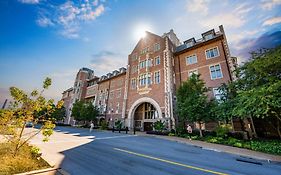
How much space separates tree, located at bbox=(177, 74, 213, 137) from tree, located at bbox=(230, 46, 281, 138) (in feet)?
12.1

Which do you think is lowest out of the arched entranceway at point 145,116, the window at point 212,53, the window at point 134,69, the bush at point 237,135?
the bush at point 237,135

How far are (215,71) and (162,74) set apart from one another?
9.31m

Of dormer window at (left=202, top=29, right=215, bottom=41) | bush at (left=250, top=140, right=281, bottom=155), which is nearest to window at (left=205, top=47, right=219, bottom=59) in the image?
dormer window at (left=202, top=29, right=215, bottom=41)

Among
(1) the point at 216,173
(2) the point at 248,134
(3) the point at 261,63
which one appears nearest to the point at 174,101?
(2) the point at 248,134

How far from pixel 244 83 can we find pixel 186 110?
22.9 ft

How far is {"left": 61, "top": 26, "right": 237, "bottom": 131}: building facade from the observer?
2272cm

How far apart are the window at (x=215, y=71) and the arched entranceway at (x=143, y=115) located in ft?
38.9

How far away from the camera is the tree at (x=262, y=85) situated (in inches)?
392

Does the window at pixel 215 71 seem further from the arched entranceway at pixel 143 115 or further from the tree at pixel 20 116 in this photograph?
the tree at pixel 20 116

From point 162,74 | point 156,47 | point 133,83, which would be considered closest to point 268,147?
point 162,74

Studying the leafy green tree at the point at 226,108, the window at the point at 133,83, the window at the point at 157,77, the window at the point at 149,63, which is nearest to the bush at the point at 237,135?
the leafy green tree at the point at 226,108

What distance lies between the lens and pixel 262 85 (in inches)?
459

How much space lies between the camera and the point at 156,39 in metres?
31.1

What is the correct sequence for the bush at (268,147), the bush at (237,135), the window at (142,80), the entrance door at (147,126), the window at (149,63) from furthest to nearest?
the window at (149,63) < the window at (142,80) < the entrance door at (147,126) < the bush at (237,135) < the bush at (268,147)
